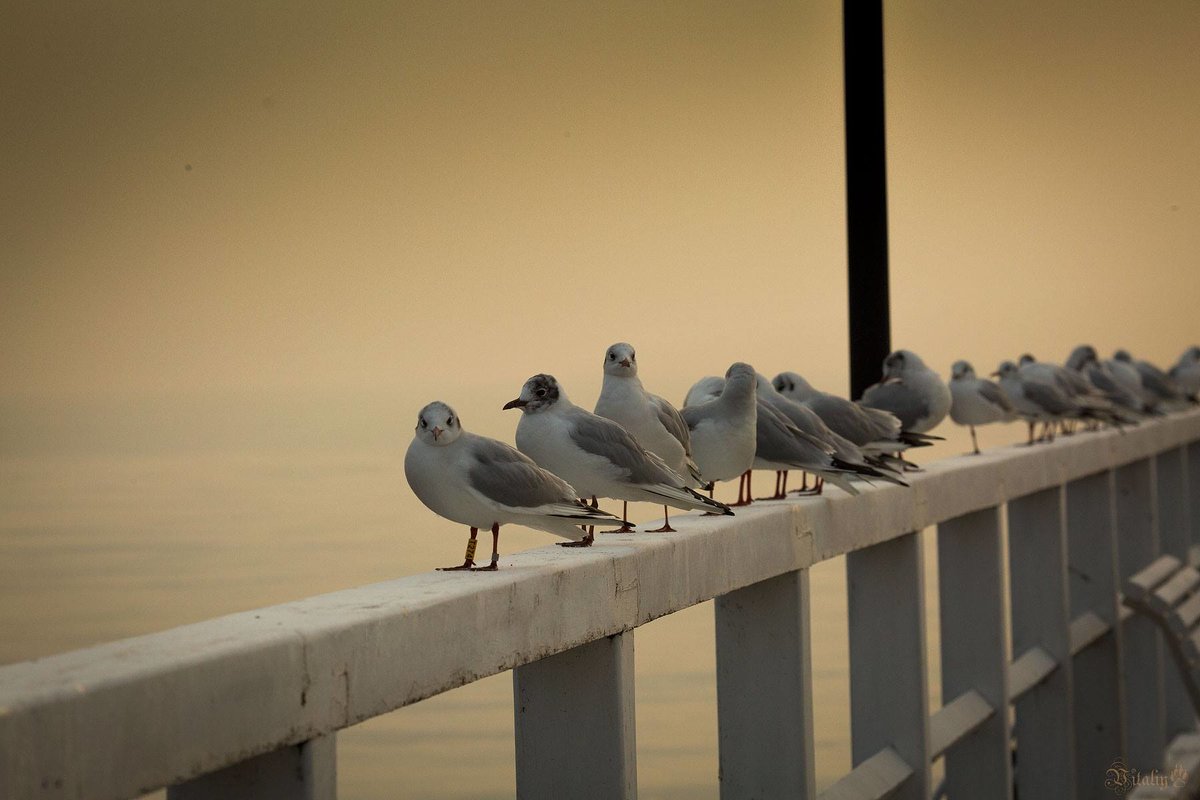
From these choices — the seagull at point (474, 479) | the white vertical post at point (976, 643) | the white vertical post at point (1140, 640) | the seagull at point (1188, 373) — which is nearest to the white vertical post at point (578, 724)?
the seagull at point (474, 479)

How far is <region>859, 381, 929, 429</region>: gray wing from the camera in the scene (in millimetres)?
4938

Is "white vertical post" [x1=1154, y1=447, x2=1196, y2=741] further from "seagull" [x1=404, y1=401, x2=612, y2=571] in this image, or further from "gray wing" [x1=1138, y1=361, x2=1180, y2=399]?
"seagull" [x1=404, y1=401, x2=612, y2=571]

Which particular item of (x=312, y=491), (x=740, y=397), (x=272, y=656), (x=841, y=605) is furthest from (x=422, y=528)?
(x=272, y=656)

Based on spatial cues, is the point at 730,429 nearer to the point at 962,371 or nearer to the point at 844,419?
the point at 844,419

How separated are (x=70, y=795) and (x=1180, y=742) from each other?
13.7 feet

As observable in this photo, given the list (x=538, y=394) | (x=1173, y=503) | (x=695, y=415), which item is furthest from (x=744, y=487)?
(x=1173, y=503)

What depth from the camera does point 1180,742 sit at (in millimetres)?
4895

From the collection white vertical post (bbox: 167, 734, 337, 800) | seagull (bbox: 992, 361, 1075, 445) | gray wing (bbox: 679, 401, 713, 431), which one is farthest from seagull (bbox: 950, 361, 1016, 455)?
white vertical post (bbox: 167, 734, 337, 800)

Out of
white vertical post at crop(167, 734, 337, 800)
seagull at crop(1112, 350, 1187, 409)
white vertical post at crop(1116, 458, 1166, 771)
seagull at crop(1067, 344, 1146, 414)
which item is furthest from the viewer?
seagull at crop(1112, 350, 1187, 409)

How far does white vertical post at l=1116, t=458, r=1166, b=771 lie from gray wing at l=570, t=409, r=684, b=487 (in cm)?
375

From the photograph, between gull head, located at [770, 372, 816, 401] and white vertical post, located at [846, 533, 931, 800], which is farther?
gull head, located at [770, 372, 816, 401]

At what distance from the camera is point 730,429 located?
124 inches

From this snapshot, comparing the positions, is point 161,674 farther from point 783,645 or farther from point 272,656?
point 783,645

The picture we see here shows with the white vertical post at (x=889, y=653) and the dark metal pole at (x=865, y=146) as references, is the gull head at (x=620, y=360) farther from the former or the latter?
the dark metal pole at (x=865, y=146)
